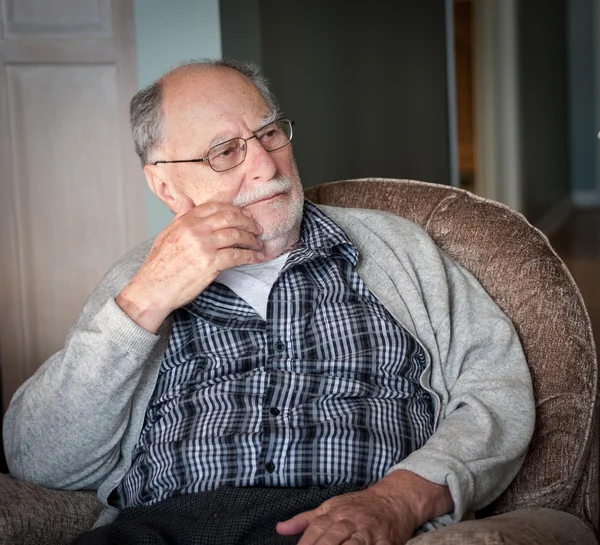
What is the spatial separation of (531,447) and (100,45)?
7.96 feet

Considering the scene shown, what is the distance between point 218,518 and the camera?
1381 millimetres

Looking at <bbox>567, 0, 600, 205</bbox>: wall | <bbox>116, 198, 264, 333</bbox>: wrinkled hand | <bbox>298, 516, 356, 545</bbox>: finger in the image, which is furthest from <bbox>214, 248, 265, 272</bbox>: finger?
<bbox>567, 0, 600, 205</bbox>: wall

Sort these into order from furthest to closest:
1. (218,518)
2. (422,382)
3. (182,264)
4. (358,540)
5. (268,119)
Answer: (268,119), (422,382), (182,264), (218,518), (358,540)

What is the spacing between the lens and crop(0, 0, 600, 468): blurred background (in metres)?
3.22

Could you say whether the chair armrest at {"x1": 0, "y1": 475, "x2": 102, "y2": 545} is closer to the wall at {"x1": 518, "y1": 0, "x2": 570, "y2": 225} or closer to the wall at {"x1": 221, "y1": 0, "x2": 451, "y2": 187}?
the wall at {"x1": 221, "y1": 0, "x2": 451, "y2": 187}

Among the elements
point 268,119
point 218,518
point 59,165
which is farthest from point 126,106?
point 218,518

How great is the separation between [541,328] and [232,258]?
0.61 m

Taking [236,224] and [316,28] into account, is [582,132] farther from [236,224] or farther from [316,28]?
[236,224]

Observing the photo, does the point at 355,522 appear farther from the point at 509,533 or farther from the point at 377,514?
the point at 509,533

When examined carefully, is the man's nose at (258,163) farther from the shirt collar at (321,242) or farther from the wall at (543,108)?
the wall at (543,108)

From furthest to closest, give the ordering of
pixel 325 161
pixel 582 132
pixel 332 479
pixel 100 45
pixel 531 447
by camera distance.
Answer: pixel 582 132 → pixel 325 161 → pixel 100 45 → pixel 531 447 → pixel 332 479

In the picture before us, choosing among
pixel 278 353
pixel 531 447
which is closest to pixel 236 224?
pixel 278 353

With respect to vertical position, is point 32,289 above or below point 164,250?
below

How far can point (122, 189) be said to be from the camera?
3.44 metres
